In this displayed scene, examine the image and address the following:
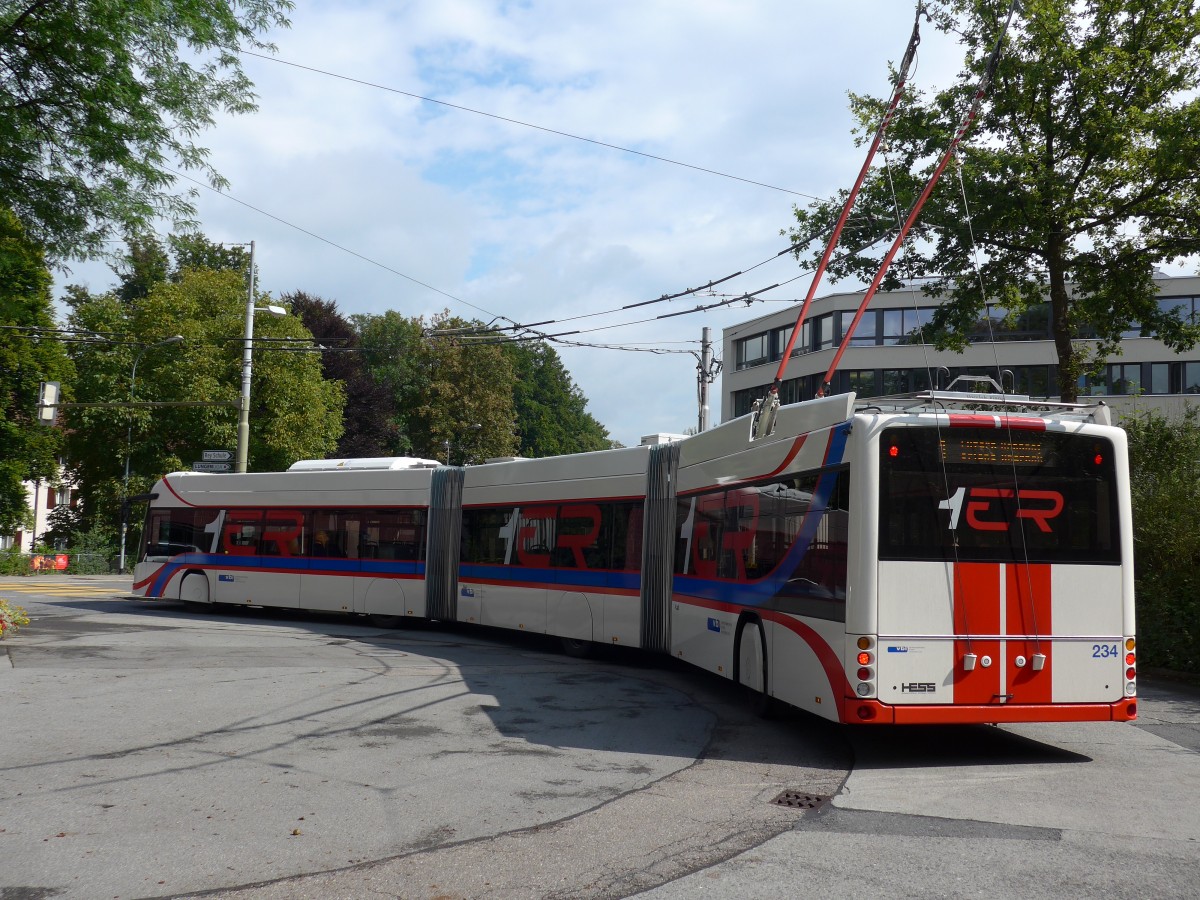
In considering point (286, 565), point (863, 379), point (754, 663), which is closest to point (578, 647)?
point (754, 663)

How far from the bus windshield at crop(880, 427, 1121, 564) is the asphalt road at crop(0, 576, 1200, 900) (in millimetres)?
1708

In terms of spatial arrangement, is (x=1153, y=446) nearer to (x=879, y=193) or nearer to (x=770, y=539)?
(x=879, y=193)

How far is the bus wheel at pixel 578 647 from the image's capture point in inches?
652

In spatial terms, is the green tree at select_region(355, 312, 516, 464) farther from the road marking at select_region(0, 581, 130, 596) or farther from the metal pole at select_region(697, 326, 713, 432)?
the metal pole at select_region(697, 326, 713, 432)

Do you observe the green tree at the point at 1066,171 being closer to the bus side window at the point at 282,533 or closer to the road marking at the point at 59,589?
the bus side window at the point at 282,533

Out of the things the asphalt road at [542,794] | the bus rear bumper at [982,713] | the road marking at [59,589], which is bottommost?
the asphalt road at [542,794]

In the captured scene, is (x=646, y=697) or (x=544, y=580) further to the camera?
(x=544, y=580)

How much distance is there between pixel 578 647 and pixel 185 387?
26.1 metres

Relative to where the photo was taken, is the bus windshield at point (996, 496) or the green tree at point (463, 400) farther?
the green tree at point (463, 400)

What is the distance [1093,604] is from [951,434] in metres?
1.78

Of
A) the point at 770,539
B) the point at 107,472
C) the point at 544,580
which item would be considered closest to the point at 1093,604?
the point at 770,539

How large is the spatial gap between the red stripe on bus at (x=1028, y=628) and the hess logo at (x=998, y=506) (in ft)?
1.23

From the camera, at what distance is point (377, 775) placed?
8.01m

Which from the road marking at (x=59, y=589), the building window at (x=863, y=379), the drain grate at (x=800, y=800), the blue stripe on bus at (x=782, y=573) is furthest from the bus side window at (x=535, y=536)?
the building window at (x=863, y=379)
